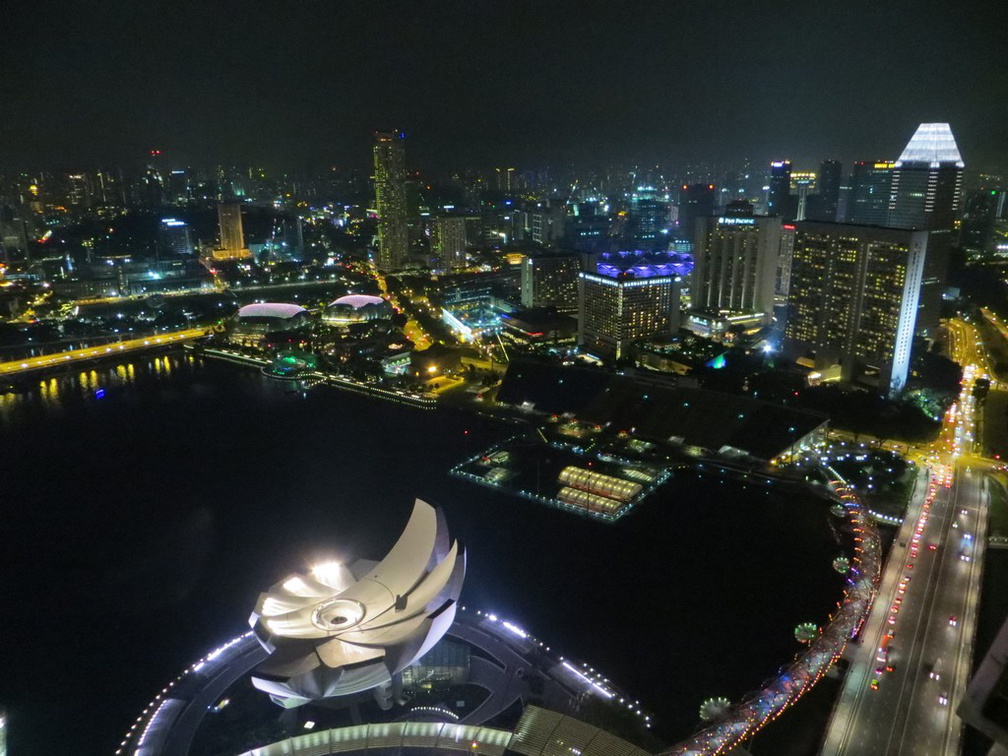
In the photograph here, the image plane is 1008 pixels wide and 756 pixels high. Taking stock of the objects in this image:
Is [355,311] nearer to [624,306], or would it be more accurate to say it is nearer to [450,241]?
[624,306]

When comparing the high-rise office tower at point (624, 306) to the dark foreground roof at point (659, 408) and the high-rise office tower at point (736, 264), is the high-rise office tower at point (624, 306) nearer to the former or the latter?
the high-rise office tower at point (736, 264)

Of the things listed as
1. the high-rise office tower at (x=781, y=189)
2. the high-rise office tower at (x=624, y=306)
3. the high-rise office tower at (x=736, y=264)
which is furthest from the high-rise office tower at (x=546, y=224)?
the high-rise office tower at (x=624, y=306)

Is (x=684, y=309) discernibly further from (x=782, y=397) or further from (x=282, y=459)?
(x=282, y=459)

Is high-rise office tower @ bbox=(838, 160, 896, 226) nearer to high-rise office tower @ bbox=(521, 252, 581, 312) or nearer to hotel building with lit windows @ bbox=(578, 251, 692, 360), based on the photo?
hotel building with lit windows @ bbox=(578, 251, 692, 360)

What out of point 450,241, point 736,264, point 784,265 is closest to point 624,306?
point 736,264

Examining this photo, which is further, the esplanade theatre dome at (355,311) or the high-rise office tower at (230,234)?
the high-rise office tower at (230,234)

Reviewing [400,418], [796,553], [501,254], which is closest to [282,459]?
[400,418]
